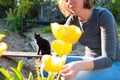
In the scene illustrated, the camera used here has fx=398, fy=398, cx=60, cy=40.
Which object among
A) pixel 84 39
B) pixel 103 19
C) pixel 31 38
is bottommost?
pixel 31 38

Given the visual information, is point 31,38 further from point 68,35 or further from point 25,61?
point 68,35

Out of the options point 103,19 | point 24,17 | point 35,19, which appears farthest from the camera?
point 35,19

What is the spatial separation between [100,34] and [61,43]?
3.96 ft

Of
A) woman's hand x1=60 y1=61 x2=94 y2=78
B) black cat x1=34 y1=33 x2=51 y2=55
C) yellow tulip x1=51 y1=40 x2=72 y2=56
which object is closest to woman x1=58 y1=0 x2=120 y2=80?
woman's hand x1=60 y1=61 x2=94 y2=78

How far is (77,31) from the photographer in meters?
0.97

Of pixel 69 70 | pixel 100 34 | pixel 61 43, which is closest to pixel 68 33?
pixel 61 43

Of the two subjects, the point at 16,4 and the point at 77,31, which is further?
the point at 16,4

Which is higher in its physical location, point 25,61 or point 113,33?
point 113,33

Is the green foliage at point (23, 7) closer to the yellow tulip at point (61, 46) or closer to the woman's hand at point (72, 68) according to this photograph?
the woman's hand at point (72, 68)

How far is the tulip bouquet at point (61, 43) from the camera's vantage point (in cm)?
97

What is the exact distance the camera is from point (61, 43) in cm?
100

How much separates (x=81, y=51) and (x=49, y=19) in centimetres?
545

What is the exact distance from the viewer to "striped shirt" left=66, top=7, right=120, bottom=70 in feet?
5.82

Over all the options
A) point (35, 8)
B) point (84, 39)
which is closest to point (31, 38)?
point (35, 8)
